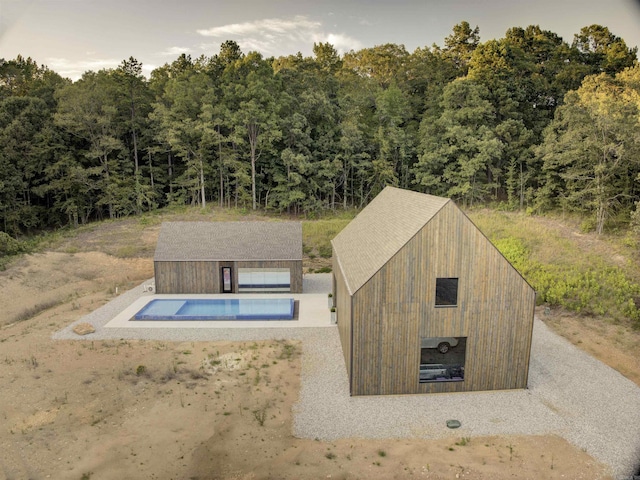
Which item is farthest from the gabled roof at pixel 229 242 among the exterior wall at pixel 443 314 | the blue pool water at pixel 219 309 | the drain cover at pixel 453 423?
the drain cover at pixel 453 423

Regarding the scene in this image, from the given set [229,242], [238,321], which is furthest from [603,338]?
[229,242]

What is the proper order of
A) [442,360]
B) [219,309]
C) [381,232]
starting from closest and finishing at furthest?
[442,360] → [381,232] → [219,309]

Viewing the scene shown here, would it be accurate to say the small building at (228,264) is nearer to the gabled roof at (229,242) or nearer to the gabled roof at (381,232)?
the gabled roof at (229,242)

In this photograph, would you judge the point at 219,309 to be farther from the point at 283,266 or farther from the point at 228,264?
the point at 283,266

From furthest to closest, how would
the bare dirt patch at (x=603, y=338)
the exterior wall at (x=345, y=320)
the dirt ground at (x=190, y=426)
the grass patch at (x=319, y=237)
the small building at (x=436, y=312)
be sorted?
the grass patch at (x=319, y=237)
the bare dirt patch at (x=603, y=338)
the exterior wall at (x=345, y=320)
the small building at (x=436, y=312)
the dirt ground at (x=190, y=426)

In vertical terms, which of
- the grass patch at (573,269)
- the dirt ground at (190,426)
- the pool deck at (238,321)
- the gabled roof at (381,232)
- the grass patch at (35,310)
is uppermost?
the gabled roof at (381,232)

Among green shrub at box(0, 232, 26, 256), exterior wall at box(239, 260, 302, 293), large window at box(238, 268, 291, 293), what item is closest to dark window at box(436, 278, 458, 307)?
exterior wall at box(239, 260, 302, 293)
